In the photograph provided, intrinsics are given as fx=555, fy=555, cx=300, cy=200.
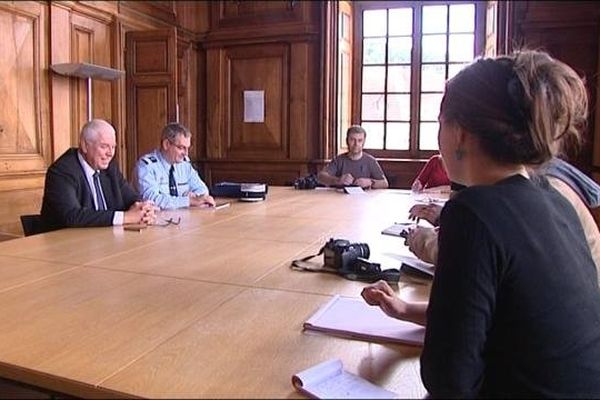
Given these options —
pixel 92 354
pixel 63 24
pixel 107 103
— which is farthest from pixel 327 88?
pixel 92 354

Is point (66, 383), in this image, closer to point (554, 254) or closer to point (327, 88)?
point (554, 254)

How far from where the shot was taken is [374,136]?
6.25m

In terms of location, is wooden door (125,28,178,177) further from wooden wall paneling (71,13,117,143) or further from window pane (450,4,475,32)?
window pane (450,4,475,32)

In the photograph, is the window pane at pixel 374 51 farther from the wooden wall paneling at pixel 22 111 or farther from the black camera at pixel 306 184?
the wooden wall paneling at pixel 22 111

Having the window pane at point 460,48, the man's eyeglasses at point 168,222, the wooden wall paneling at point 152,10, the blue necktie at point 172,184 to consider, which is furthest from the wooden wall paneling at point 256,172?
the man's eyeglasses at point 168,222

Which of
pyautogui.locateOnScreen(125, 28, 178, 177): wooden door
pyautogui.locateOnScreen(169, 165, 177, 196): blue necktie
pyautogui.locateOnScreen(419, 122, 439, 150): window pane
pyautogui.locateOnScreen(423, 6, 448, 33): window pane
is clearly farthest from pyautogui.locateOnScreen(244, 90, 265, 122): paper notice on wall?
pyautogui.locateOnScreen(169, 165, 177, 196): blue necktie

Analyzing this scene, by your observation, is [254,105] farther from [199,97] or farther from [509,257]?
[509,257]

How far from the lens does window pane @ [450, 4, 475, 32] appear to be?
5879 millimetres

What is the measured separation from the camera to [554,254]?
86 cm

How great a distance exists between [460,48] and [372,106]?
3.63 ft

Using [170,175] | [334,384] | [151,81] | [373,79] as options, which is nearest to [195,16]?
[151,81]

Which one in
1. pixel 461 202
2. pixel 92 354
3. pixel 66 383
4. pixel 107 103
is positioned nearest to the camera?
pixel 461 202

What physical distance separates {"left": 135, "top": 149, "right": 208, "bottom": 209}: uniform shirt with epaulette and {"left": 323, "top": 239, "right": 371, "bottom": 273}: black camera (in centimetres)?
175

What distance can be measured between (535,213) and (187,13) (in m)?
5.77
